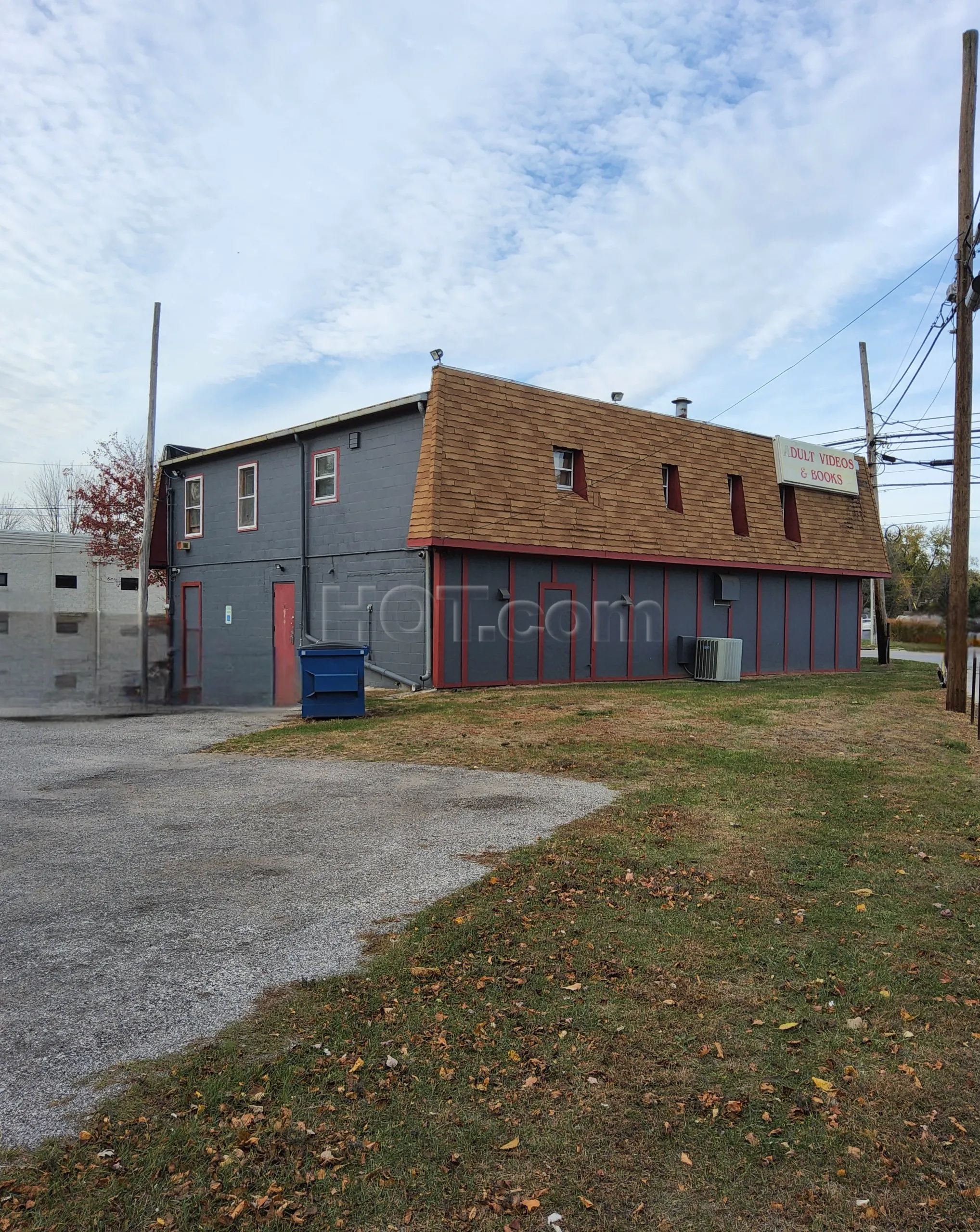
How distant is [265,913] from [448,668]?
12425mm

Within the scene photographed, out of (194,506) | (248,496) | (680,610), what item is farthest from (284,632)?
(680,610)

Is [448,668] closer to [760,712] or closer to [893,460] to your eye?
[760,712]

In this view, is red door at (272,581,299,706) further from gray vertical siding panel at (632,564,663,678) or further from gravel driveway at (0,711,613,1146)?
gravel driveway at (0,711,613,1146)

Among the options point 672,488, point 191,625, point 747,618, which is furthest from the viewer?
point 191,625

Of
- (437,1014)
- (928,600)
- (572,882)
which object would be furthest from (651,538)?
(928,600)

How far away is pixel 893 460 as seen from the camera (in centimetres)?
3036

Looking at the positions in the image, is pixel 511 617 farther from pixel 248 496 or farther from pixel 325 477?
pixel 248 496

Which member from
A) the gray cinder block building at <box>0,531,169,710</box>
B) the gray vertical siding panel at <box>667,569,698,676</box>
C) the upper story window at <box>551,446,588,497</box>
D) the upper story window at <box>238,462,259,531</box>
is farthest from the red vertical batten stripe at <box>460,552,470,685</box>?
the gray cinder block building at <box>0,531,169,710</box>

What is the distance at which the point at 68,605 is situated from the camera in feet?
146

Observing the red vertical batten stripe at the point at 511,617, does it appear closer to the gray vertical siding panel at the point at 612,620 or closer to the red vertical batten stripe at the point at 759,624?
the gray vertical siding panel at the point at 612,620

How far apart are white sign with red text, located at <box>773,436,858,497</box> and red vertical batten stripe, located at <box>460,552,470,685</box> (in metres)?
11.3

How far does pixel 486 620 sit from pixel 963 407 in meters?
9.28

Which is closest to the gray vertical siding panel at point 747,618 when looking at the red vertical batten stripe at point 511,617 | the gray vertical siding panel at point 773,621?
the gray vertical siding panel at point 773,621

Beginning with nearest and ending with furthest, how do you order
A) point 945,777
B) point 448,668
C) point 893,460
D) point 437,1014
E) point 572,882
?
point 437,1014, point 572,882, point 945,777, point 448,668, point 893,460
